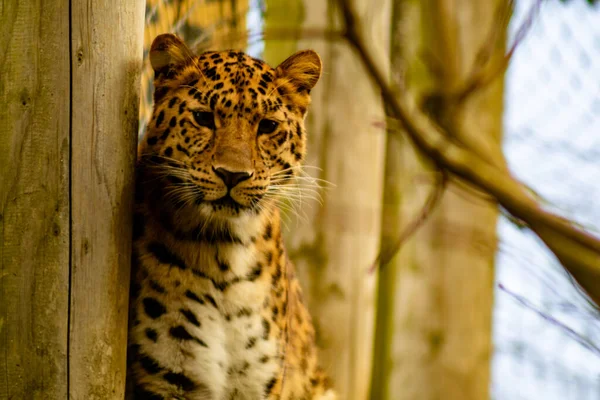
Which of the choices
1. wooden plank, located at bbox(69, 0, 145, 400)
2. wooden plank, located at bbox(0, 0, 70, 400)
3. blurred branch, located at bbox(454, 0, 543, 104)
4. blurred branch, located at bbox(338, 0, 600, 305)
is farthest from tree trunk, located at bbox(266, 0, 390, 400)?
blurred branch, located at bbox(338, 0, 600, 305)

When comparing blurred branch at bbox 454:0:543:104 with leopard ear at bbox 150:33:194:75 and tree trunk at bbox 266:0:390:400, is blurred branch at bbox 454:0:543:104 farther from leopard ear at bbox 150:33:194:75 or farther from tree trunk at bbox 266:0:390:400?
tree trunk at bbox 266:0:390:400

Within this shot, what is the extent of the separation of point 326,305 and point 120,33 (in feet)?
9.25

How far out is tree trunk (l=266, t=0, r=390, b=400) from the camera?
5.30m

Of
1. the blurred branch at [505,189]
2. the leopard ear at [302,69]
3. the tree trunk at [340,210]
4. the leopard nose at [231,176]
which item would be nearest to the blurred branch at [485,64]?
the blurred branch at [505,189]

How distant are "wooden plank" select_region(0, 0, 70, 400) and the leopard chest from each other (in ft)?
Answer: 1.71

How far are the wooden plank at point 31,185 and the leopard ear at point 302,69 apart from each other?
117cm

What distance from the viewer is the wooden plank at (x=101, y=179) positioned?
2947mm

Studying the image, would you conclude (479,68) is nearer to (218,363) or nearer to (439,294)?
(218,363)

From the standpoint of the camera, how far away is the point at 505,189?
115 cm

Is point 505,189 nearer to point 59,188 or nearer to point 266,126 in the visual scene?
point 59,188

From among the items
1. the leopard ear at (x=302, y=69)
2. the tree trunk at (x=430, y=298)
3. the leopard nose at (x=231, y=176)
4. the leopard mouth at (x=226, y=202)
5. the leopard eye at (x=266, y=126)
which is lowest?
the tree trunk at (x=430, y=298)

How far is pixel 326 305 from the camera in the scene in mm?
5418

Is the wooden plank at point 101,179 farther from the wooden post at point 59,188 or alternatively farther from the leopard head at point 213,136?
the leopard head at point 213,136

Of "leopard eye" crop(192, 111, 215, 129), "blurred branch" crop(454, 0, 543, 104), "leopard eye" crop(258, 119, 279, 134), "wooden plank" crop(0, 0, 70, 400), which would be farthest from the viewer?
"leopard eye" crop(258, 119, 279, 134)
